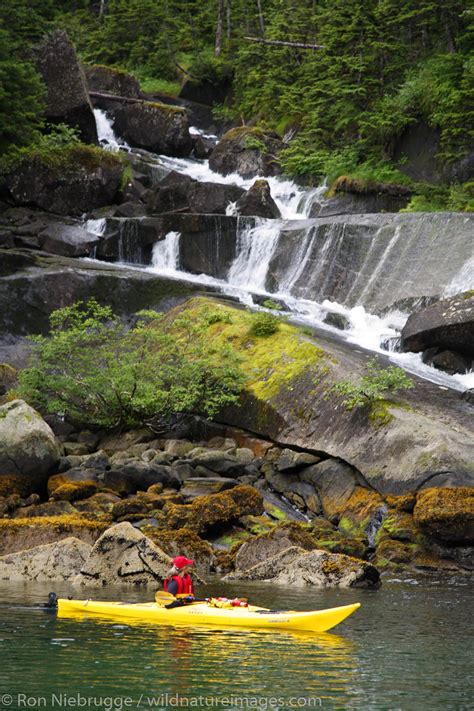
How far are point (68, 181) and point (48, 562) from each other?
71.3 feet

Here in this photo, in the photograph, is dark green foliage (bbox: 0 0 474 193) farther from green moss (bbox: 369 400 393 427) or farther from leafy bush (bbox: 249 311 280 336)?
green moss (bbox: 369 400 393 427)

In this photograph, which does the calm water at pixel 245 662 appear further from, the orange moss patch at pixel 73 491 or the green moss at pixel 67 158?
the green moss at pixel 67 158

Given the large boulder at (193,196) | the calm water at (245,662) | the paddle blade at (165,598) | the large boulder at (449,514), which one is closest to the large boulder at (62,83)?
the large boulder at (193,196)

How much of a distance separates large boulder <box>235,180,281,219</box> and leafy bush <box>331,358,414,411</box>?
49.8 ft

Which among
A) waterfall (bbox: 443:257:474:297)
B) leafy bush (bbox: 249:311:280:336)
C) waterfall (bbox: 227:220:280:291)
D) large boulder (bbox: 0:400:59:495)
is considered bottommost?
large boulder (bbox: 0:400:59:495)

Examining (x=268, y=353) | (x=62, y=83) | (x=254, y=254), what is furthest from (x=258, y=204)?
(x=268, y=353)

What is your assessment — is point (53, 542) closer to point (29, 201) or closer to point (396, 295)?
point (396, 295)

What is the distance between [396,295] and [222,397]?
7.58m

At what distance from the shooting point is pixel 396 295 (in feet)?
83.8

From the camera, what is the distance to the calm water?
308 inches

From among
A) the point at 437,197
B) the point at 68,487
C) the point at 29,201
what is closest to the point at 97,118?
the point at 29,201

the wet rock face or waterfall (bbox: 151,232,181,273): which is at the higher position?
the wet rock face

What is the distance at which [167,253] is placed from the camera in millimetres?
30828

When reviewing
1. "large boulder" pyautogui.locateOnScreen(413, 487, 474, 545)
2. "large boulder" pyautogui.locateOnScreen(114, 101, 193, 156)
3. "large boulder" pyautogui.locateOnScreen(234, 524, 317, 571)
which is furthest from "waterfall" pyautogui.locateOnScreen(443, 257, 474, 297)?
"large boulder" pyautogui.locateOnScreen(114, 101, 193, 156)
